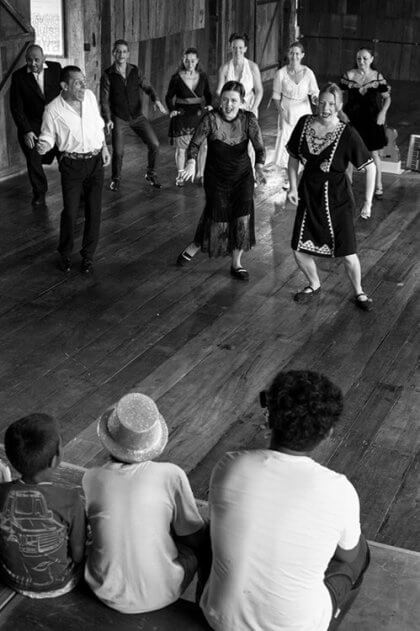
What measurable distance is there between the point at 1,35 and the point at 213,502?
6657 millimetres

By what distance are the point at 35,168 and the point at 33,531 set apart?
17.9ft

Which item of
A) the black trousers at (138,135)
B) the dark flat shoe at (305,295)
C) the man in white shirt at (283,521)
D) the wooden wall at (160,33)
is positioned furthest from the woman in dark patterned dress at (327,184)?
the wooden wall at (160,33)

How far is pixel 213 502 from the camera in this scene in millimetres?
2562

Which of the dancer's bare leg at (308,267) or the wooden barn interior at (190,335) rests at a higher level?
the dancer's bare leg at (308,267)

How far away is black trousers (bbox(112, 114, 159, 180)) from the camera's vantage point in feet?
27.0

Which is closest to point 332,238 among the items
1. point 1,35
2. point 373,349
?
point 373,349

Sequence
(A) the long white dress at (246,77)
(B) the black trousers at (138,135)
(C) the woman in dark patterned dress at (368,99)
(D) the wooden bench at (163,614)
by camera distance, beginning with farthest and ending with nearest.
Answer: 1. (A) the long white dress at (246,77)
2. (B) the black trousers at (138,135)
3. (C) the woman in dark patterned dress at (368,99)
4. (D) the wooden bench at (163,614)

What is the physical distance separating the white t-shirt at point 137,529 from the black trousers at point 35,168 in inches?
212

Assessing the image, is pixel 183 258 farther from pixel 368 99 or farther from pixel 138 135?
pixel 368 99

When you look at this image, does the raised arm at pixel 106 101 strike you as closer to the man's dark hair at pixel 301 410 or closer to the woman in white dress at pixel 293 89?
the woman in white dress at pixel 293 89

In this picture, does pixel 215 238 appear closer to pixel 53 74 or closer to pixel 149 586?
pixel 53 74

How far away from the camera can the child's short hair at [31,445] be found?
2641 millimetres

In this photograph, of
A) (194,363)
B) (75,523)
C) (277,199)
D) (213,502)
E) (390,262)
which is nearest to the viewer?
(213,502)

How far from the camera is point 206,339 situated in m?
5.55
